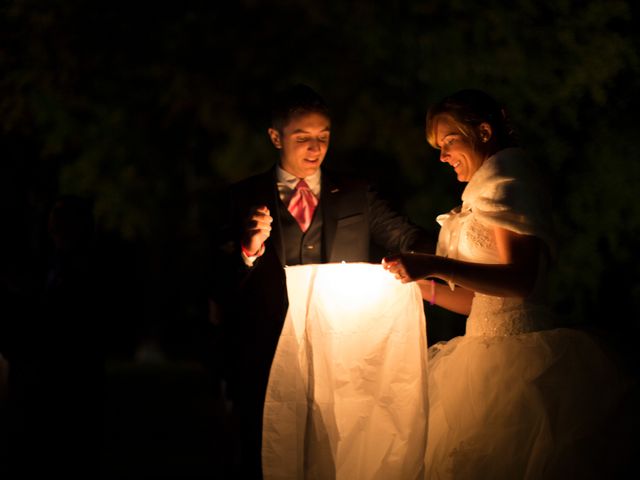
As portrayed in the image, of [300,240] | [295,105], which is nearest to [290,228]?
[300,240]

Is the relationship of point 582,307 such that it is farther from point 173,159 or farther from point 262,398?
point 173,159

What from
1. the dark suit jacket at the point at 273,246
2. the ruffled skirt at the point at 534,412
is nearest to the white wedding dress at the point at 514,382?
the ruffled skirt at the point at 534,412

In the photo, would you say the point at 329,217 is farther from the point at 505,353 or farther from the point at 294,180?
the point at 505,353

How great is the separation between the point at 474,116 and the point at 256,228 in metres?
1.11

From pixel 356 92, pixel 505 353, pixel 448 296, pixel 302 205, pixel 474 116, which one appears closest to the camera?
pixel 505 353

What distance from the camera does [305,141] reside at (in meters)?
4.23

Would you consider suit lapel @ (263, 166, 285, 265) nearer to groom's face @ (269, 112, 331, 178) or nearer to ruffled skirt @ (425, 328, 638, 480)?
groom's face @ (269, 112, 331, 178)

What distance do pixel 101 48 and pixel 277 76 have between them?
7.62 ft

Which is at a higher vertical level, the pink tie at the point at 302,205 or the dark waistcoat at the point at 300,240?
the pink tie at the point at 302,205

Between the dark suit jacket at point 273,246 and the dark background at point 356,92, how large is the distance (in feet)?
3.89

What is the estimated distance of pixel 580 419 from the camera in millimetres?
3564

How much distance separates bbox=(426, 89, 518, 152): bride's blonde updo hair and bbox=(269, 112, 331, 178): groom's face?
56 centimetres

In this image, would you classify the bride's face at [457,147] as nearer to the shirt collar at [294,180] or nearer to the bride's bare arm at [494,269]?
the bride's bare arm at [494,269]

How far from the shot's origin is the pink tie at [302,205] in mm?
4316
